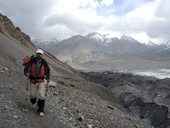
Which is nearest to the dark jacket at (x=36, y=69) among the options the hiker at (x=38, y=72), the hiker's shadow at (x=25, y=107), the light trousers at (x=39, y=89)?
the hiker at (x=38, y=72)

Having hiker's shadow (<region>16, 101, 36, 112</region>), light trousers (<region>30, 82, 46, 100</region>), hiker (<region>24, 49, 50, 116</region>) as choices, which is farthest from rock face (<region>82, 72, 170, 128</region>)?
hiker (<region>24, 49, 50, 116</region>)

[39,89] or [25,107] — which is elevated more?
[39,89]

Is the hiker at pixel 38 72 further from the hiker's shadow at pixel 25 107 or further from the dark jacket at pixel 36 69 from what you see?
the hiker's shadow at pixel 25 107

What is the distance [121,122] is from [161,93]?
1891cm

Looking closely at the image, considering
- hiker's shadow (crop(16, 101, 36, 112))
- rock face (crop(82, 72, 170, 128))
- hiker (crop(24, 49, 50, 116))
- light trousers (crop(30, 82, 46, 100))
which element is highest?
hiker (crop(24, 49, 50, 116))

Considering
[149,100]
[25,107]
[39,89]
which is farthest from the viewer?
[149,100]

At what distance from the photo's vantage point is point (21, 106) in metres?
10.5

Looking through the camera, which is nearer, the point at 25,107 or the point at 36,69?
the point at 36,69

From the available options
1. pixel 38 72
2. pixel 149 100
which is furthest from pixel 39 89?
pixel 149 100

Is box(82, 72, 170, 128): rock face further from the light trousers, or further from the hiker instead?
the hiker

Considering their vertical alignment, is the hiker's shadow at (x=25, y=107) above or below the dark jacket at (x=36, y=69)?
below

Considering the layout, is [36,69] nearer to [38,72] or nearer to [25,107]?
[38,72]

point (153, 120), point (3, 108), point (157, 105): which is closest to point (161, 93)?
point (157, 105)

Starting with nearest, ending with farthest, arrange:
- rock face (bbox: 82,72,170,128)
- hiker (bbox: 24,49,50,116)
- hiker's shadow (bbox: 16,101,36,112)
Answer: hiker (bbox: 24,49,50,116) < hiker's shadow (bbox: 16,101,36,112) < rock face (bbox: 82,72,170,128)
